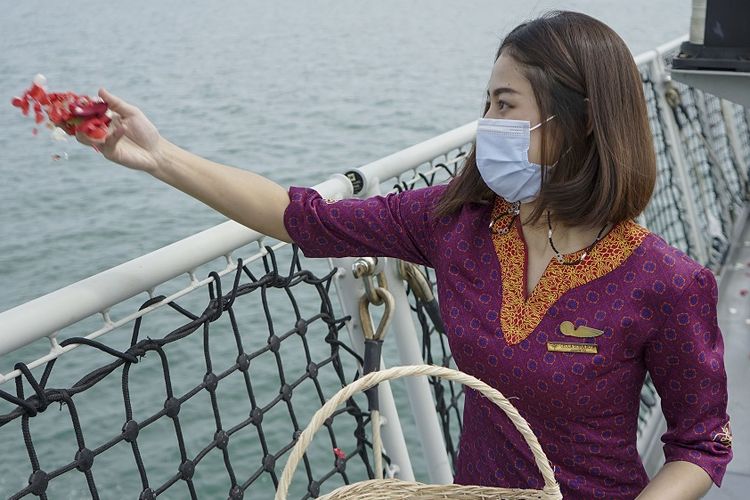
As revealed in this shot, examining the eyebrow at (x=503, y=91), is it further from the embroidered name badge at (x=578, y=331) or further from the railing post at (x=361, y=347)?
the railing post at (x=361, y=347)

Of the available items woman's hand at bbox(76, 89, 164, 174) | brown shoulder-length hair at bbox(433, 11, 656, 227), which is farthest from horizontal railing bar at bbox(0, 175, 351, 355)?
brown shoulder-length hair at bbox(433, 11, 656, 227)

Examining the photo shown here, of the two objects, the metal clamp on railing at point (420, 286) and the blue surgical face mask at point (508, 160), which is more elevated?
the blue surgical face mask at point (508, 160)

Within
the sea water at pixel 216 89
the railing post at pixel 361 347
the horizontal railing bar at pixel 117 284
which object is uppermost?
the horizontal railing bar at pixel 117 284

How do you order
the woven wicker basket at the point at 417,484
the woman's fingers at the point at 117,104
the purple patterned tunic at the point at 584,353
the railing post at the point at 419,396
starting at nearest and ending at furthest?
1. the woven wicker basket at the point at 417,484
2. the woman's fingers at the point at 117,104
3. the purple patterned tunic at the point at 584,353
4. the railing post at the point at 419,396

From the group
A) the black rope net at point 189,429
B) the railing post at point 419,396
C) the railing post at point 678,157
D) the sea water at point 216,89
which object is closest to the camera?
the railing post at point 419,396

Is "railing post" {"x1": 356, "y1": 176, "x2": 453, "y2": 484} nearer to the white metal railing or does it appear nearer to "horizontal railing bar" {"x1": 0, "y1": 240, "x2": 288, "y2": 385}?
the white metal railing

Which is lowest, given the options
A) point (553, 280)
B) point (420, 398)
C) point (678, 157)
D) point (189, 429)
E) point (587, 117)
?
point (189, 429)

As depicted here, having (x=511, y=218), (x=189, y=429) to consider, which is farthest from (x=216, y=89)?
(x=511, y=218)

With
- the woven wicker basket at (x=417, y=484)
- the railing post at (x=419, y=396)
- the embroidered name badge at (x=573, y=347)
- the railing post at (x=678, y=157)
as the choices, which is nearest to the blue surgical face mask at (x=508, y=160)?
the embroidered name badge at (x=573, y=347)

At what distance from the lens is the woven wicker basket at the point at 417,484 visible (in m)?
1.23

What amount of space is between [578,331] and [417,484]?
13.5 inches

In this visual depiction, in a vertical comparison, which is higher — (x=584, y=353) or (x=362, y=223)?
(x=362, y=223)

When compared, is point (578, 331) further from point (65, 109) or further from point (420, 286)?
point (65, 109)

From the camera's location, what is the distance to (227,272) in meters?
1.67
